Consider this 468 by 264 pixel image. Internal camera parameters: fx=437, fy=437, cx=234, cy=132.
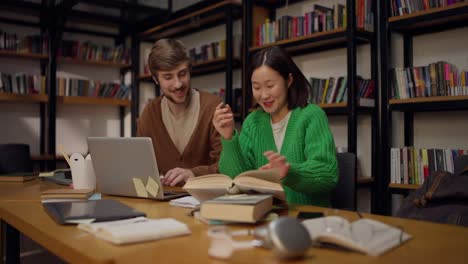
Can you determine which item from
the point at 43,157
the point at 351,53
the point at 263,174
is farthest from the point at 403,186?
the point at 43,157

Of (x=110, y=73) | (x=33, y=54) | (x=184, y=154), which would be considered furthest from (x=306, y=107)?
(x=110, y=73)

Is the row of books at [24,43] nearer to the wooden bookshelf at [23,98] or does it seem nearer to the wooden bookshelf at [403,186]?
the wooden bookshelf at [23,98]

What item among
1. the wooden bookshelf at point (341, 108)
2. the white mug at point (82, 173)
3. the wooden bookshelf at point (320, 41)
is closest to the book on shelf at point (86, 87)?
the wooden bookshelf at point (320, 41)

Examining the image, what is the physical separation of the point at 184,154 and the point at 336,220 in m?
1.30

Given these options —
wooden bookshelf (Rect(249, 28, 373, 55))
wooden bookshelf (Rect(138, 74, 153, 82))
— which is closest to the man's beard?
wooden bookshelf (Rect(249, 28, 373, 55))

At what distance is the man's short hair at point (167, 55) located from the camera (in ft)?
6.59

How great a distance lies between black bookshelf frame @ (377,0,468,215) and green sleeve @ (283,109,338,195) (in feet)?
4.40

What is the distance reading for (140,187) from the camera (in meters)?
1.43

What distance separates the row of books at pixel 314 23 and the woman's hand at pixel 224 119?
70.3 inches

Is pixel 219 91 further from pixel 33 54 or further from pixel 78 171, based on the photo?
pixel 78 171

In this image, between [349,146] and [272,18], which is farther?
[272,18]

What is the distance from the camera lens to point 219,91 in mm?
4230

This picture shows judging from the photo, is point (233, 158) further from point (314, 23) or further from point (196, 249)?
point (314, 23)

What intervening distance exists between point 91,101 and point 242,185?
4.33 metres
